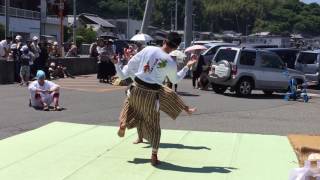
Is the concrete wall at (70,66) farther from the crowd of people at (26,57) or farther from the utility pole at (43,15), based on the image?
the utility pole at (43,15)

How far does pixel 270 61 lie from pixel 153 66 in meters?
14.0

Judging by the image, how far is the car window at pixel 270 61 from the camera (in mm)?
21609

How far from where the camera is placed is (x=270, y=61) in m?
21.7

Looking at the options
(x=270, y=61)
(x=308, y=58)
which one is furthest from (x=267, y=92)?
(x=308, y=58)

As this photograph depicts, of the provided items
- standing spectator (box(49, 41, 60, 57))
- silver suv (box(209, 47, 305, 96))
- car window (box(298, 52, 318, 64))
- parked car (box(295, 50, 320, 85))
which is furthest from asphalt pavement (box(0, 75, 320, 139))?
standing spectator (box(49, 41, 60, 57))

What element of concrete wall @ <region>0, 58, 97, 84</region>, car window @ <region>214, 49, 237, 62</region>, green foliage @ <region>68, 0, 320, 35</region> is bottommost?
concrete wall @ <region>0, 58, 97, 84</region>

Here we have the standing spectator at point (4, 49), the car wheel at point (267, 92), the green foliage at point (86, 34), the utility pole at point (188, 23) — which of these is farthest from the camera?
the green foliage at point (86, 34)

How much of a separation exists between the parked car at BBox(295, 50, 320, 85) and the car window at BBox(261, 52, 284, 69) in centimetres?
493

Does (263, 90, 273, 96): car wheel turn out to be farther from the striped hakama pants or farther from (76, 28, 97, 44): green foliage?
(76, 28, 97, 44): green foliage

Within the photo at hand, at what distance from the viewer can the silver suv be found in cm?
2112

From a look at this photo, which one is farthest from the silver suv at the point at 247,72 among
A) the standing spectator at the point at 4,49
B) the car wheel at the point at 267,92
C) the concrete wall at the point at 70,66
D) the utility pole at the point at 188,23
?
the utility pole at the point at 188,23

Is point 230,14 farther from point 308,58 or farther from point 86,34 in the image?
point 308,58

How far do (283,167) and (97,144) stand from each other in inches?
124

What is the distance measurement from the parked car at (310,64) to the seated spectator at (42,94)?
14.6 meters
